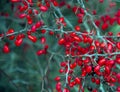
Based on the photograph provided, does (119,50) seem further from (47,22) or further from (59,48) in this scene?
(59,48)

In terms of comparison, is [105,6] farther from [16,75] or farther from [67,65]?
[67,65]

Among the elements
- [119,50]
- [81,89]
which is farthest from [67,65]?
[119,50]

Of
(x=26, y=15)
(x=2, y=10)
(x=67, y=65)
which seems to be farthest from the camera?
(x=2, y=10)

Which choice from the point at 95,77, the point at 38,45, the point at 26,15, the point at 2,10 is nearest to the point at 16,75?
the point at 38,45

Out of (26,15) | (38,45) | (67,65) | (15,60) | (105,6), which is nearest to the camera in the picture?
(67,65)

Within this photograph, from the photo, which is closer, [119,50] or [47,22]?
[119,50]

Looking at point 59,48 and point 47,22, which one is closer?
point 47,22

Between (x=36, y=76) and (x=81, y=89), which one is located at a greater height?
(x=81, y=89)

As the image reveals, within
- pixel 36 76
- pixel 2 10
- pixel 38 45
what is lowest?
pixel 36 76

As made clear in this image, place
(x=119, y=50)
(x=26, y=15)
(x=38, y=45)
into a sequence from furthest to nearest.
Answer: (x=38, y=45) → (x=26, y=15) → (x=119, y=50)
